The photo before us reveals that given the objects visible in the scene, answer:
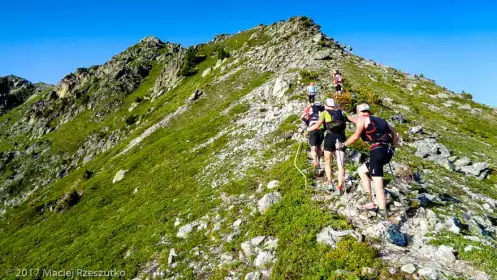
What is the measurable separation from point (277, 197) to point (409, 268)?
7724 mm

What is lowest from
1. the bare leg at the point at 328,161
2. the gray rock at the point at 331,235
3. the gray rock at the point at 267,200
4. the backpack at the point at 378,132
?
the gray rock at the point at 331,235

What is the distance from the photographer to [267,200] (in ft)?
53.4

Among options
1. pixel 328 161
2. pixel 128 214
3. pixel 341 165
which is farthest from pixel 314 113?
pixel 128 214

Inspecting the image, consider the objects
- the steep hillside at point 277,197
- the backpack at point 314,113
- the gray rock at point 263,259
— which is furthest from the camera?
the backpack at point 314,113

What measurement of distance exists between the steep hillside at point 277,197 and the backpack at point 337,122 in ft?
8.94

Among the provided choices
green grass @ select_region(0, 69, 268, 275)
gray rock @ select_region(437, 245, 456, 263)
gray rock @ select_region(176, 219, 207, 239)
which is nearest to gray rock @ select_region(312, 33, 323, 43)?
green grass @ select_region(0, 69, 268, 275)

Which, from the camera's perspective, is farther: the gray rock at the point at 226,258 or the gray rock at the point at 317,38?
the gray rock at the point at 317,38

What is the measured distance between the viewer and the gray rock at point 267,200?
16000mm

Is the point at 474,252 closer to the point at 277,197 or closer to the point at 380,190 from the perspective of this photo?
the point at 380,190

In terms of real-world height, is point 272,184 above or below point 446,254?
above

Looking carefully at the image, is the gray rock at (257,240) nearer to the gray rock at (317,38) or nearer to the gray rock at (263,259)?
the gray rock at (263,259)

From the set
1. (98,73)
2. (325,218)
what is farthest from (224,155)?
(98,73)

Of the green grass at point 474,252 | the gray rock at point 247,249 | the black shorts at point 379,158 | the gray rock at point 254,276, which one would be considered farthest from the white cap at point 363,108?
the gray rock at point 247,249

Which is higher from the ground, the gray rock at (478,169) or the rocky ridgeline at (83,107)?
the rocky ridgeline at (83,107)
